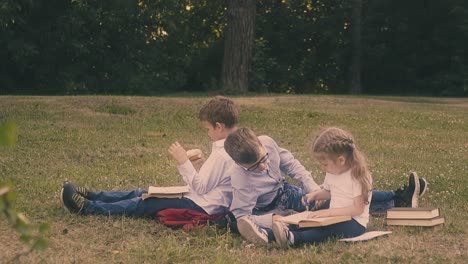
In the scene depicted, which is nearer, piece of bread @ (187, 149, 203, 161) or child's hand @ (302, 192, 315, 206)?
child's hand @ (302, 192, 315, 206)

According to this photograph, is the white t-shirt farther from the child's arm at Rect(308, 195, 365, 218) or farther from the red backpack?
the red backpack

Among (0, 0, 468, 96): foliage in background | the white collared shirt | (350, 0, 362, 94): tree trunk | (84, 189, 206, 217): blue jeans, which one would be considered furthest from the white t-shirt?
(350, 0, 362, 94): tree trunk

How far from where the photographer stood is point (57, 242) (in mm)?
5766

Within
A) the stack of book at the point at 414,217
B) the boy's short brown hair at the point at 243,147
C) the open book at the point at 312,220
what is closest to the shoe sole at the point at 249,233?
the open book at the point at 312,220

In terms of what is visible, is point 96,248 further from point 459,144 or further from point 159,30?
point 159,30

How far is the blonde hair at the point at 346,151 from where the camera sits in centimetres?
580

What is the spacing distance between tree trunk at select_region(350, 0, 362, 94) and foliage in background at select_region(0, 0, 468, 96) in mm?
403

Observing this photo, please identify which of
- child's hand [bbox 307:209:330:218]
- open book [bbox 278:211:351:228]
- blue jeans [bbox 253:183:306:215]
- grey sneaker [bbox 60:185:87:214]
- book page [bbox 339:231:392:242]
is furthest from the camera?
grey sneaker [bbox 60:185:87:214]

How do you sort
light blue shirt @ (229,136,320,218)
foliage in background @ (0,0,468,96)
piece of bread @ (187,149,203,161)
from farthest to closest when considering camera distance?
foliage in background @ (0,0,468,96) < piece of bread @ (187,149,203,161) < light blue shirt @ (229,136,320,218)

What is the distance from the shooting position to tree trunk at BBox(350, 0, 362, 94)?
1257 inches

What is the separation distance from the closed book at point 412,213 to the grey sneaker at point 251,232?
128 centimetres

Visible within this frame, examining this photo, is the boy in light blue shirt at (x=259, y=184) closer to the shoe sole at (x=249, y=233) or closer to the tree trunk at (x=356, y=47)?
the shoe sole at (x=249, y=233)

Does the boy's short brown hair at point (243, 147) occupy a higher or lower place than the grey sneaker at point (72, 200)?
higher

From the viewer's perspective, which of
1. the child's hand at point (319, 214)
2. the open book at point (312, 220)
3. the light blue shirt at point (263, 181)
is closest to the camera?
the open book at point (312, 220)
